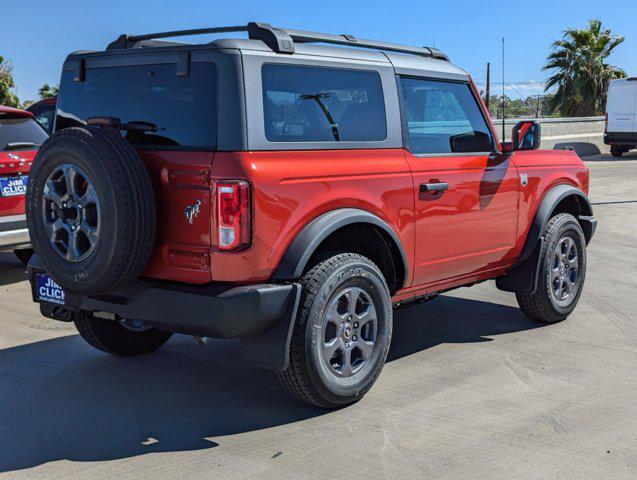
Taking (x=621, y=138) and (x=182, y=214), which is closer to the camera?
(x=182, y=214)

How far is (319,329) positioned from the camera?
4.01m

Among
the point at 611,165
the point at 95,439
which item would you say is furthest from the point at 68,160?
the point at 611,165

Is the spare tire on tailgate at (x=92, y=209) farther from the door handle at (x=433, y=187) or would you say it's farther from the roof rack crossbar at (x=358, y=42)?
the door handle at (x=433, y=187)

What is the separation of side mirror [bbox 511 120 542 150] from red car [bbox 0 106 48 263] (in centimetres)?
421

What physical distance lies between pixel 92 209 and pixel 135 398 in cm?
124

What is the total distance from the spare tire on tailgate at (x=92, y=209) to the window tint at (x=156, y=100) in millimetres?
250

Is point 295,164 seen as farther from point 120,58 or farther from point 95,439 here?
point 95,439

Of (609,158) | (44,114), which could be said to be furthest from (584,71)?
(44,114)

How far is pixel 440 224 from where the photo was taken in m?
4.84

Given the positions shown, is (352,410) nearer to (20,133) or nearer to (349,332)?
(349,332)

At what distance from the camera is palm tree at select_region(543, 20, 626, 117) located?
1550 inches

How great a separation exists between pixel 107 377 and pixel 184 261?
1.38 m

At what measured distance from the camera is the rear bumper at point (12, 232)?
689cm

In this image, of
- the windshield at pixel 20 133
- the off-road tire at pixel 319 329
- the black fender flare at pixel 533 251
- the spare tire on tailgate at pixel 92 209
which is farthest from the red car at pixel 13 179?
the black fender flare at pixel 533 251
